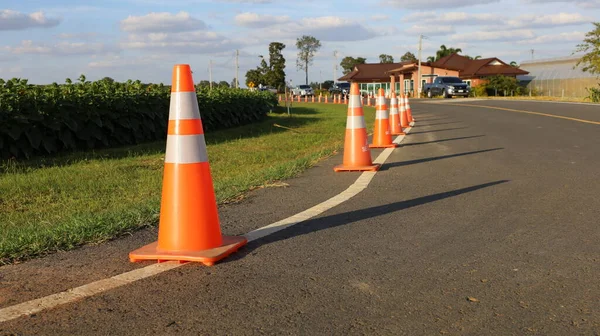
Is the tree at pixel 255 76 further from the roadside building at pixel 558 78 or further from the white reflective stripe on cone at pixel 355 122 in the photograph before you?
the white reflective stripe on cone at pixel 355 122

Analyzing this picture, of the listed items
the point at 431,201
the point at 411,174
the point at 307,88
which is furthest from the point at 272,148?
the point at 307,88

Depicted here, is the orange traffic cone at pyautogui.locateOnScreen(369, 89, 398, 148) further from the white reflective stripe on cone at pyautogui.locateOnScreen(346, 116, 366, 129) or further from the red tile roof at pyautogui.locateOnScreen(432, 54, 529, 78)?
the red tile roof at pyautogui.locateOnScreen(432, 54, 529, 78)

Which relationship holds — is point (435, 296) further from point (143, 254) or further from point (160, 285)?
point (143, 254)

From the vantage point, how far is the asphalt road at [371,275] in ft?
9.82

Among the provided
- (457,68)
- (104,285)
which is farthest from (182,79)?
(457,68)

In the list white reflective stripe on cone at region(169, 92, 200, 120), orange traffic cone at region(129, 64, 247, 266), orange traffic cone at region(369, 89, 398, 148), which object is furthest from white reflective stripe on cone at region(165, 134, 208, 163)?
orange traffic cone at region(369, 89, 398, 148)

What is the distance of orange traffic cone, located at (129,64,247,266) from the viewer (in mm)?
4105

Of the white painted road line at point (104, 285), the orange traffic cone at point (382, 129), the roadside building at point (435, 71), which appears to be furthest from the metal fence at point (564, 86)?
the white painted road line at point (104, 285)

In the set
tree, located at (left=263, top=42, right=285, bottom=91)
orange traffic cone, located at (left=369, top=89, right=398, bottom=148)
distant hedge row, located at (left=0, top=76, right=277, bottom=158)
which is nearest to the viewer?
distant hedge row, located at (left=0, top=76, right=277, bottom=158)

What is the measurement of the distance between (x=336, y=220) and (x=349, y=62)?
418 feet

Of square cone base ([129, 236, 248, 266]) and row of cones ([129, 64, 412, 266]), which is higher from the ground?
row of cones ([129, 64, 412, 266])

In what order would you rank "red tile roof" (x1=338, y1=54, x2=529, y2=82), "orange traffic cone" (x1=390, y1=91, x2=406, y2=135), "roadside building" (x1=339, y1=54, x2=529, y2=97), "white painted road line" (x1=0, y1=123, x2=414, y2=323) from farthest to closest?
"roadside building" (x1=339, y1=54, x2=529, y2=97), "red tile roof" (x1=338, y1=54, x2=529, y2=82), "orange traffic cone" (x1=390, y1=91, x2=406, y2=135), "white painted road line" (x1=0, y1=123, x2=414, y2=323)

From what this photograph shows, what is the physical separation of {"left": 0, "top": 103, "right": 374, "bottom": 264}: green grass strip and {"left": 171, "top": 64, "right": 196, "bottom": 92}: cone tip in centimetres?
118

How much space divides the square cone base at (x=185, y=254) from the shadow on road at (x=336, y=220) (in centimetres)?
7
